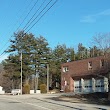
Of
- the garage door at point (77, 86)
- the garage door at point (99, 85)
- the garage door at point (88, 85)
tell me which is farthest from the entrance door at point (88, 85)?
the garage door at point (77, 86)

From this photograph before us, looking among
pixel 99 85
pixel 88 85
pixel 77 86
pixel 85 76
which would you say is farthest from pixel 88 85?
pixel 77 86

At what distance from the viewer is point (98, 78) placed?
66.8 metres

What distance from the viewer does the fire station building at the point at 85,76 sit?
65.4 metres

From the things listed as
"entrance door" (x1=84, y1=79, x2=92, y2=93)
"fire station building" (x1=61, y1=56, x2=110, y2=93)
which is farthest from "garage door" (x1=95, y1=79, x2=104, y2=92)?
"entrance door" (x1=84, y1=79, x2=92, y2=93)

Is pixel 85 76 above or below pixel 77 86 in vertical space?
above

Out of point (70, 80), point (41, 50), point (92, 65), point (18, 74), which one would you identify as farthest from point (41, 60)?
point (92, 65)

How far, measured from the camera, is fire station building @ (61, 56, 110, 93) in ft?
215

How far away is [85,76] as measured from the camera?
71.1 metres

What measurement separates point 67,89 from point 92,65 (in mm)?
10319

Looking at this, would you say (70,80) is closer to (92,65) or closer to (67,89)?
(67,89)

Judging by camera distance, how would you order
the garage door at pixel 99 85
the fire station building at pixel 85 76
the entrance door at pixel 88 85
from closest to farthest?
the fire station building at pixel 85 76 → the garage door at pixel 99 85 → the entrance door at pixel 88 85

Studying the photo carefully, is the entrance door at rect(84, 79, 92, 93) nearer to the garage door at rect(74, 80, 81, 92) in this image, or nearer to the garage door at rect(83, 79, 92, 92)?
the garage door at rect(83, 79, 92, 92)

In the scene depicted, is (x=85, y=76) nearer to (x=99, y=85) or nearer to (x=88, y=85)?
(x=88, y=85)

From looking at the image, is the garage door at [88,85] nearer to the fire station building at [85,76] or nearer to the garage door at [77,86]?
the fire station building at [85,76]
